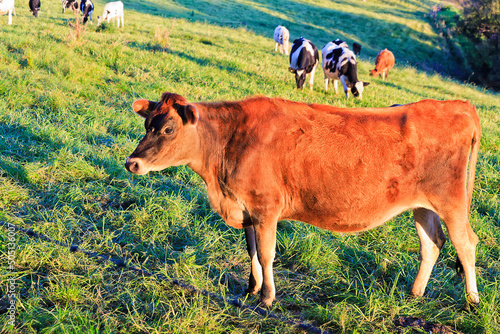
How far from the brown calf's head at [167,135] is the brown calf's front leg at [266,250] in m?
0.88

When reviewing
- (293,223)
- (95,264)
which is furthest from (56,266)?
(293,223)

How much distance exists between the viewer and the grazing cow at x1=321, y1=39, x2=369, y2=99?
38.5ft

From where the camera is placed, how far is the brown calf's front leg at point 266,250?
3.11 meters

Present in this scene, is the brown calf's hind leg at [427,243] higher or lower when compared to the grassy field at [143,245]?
higher

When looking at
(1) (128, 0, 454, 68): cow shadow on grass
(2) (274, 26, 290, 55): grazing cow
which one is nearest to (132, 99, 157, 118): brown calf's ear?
(2) (274, 26, 290, 55): grazing cow

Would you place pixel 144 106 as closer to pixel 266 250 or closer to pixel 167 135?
pixel 167 135

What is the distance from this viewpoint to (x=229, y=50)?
16219 mm

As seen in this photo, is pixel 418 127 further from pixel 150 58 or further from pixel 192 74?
pixel 150 58

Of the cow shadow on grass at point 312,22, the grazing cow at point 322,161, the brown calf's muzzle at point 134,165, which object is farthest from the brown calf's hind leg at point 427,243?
the cow shadow on grass at point 312,22

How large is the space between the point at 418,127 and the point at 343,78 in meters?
9.41

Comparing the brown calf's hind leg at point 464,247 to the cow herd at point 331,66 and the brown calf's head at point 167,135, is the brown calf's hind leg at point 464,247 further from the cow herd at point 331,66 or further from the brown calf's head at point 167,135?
the cow herd at point 331,66

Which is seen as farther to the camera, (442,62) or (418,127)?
(442,62)

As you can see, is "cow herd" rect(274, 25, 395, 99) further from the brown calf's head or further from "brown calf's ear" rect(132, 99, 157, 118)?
the brown calf's head

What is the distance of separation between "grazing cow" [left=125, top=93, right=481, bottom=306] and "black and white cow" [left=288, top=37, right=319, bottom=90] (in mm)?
8512
